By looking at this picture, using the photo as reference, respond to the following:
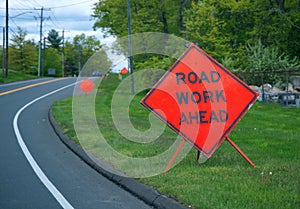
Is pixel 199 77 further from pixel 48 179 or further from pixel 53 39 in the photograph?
pixel 53 39

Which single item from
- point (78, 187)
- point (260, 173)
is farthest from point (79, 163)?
point (260, 173)

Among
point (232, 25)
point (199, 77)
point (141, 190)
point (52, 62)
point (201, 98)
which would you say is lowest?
point (52, 62)

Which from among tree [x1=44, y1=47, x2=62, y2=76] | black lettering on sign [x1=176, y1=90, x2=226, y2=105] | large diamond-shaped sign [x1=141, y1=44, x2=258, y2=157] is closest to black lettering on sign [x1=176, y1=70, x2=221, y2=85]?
large diamond-shaped sign [x1=141, y1=44, x2=258, y2=157]

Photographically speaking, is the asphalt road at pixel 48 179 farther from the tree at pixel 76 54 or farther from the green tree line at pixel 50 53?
the tree at pixel 76 54

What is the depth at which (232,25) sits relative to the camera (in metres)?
39.2

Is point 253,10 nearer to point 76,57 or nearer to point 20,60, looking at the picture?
point 20,60

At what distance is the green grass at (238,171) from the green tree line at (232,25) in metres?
17.8

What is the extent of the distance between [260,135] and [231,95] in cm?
492

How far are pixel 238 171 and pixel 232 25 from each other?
3147cm

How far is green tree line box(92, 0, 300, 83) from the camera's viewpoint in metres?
33.6

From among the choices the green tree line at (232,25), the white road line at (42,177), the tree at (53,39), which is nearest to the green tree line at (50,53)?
the tree at (53,39)

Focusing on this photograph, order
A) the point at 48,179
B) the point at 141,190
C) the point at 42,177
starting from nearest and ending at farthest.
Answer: the point at 141,190 < the point at 48,179 < the point at 42,177

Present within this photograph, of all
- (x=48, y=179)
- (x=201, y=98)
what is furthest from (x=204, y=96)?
(x=48, y=179)

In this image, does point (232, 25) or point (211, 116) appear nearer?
point (211, 116)
